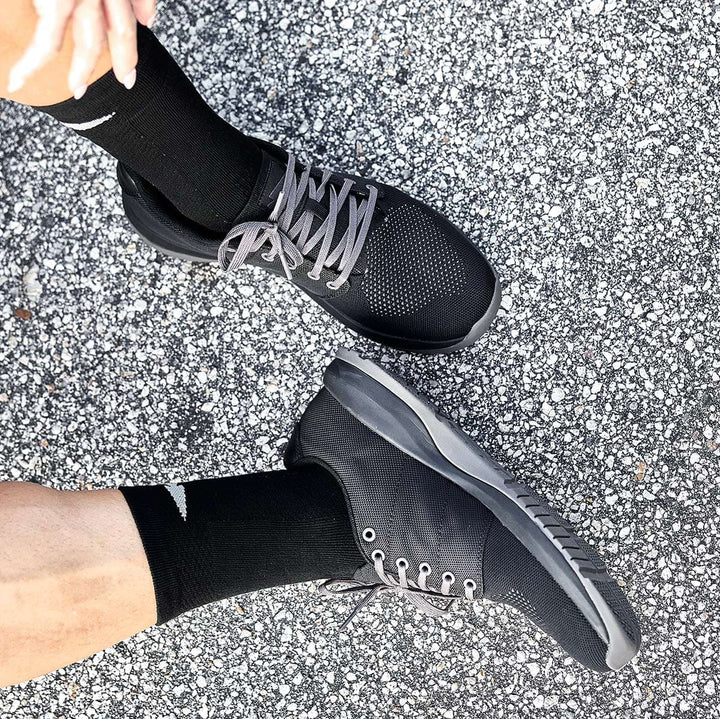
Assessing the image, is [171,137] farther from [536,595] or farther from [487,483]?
[536,595]

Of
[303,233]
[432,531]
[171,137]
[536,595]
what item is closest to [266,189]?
[303,233]

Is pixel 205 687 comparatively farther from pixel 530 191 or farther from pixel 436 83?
pixel 436 83

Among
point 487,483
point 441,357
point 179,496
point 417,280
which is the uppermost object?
point 417,280

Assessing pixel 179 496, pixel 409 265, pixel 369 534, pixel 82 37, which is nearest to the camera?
pixel 82 37

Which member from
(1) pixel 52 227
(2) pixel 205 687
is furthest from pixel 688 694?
(1) pixel 52 227

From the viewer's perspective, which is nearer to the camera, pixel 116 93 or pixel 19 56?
pixel 19 56

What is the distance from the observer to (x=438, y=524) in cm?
138

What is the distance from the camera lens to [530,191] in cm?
154

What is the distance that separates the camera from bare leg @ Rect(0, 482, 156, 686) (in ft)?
3.43

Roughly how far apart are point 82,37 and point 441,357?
100 centimetres

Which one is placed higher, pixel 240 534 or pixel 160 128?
pixel 160 128

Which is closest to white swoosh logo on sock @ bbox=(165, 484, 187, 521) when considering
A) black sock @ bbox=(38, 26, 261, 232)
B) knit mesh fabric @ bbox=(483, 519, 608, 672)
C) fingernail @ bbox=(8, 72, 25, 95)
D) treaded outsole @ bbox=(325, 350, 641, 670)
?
treaded outsole @ bbox=(325, 350, 641, 670)

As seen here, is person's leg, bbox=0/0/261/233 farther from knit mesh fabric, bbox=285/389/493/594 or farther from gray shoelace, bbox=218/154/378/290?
knit mesh fabric, bbox=285/389/493/594

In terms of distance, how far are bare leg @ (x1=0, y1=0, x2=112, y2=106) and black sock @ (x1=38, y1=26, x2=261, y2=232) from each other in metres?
0.07
